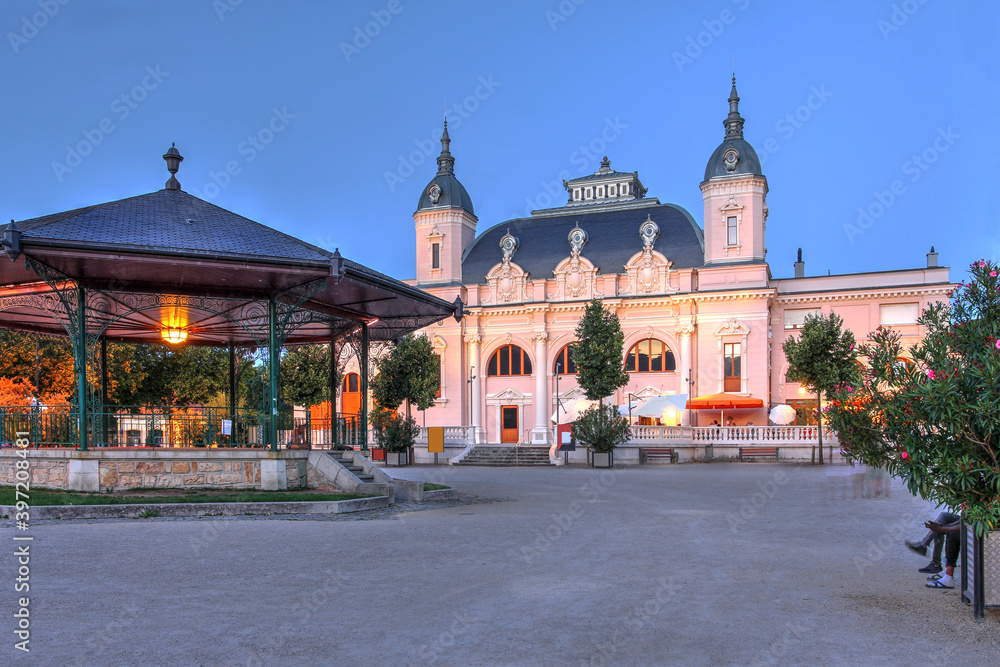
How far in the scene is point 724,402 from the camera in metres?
41.9

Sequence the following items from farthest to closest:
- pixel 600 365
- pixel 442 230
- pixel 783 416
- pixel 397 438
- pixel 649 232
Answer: pixel 442 230
pixel 649 232
pixel 783 416
pixel 397 438
pixel 600 365

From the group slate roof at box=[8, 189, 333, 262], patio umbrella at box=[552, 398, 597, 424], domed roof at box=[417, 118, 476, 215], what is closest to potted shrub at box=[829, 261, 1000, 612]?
slate roof at box=[8, 189, 333, 262]

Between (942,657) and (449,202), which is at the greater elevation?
(449,202)

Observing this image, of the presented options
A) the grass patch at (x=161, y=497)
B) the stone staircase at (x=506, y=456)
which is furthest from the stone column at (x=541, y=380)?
the grass patch at (x=161, y=497)

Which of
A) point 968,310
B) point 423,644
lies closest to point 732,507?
point 968,310

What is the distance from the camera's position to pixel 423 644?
633 centimetres

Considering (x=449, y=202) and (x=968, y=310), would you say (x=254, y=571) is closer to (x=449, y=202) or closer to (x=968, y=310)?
(x=968, y=310)

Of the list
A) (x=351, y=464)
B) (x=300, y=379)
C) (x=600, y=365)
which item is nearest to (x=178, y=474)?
(x=351, y=464)

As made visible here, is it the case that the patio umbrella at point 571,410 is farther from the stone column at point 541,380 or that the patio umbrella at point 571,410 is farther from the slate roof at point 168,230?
the slate roof at point 168,230

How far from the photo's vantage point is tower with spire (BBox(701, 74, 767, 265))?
4650cm

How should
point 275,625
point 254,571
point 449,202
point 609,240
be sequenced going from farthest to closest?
point 449,202 → point 609,240 → point 254,571 → point 275,625

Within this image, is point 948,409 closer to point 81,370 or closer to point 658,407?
point 81,370

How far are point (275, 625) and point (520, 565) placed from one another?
351 centimetres
